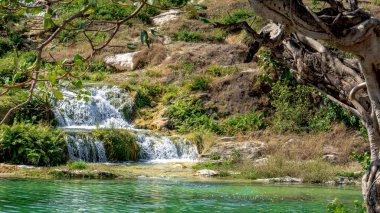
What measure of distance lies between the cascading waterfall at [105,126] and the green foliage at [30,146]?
864 mm

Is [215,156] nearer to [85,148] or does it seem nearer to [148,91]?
[85,148]

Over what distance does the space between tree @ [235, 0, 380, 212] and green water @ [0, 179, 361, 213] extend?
3.52 m

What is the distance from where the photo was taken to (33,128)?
1717 cm

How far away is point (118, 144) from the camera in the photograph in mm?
19016

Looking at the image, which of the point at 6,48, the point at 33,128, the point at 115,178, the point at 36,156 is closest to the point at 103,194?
the point at 115,178

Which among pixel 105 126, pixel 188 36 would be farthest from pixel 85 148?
pixel 188 36

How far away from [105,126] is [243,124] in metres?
4.82

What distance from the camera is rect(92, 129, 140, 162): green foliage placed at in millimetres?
18891

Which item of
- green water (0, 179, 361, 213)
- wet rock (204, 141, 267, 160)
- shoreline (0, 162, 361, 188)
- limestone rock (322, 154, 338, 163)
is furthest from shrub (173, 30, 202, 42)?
green water (0, 179, 361, 213)

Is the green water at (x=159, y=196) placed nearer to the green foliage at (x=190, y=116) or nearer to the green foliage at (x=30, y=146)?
the green foliage at (x=30, y=146)

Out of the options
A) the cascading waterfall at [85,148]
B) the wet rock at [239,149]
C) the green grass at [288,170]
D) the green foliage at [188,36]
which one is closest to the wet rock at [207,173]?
the green grass at [288,170]

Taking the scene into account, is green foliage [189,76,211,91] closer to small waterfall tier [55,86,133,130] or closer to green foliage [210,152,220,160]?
small waterfall tier [55,86,133,130]

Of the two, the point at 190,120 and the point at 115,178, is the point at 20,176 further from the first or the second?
the point at 190,120

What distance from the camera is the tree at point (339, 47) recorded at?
498 cm
